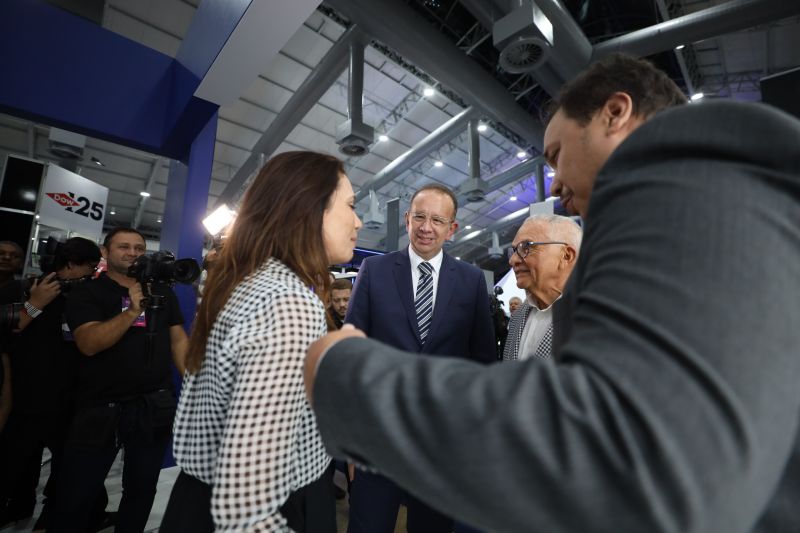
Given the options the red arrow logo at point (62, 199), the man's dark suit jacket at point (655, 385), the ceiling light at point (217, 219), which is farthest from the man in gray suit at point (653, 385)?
the red arrow logo at point (62, 199)

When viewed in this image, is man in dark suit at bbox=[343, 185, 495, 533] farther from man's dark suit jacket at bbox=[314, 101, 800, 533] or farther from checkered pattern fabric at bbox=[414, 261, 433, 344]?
man's dark suit jacket at bbox=[314, 101, 800, 533]

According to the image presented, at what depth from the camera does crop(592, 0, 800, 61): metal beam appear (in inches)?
161

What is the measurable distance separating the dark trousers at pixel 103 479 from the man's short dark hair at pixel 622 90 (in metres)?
2.30

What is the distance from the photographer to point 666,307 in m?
0.31

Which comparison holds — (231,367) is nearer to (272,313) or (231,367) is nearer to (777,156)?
(272,313)

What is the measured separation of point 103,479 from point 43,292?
1.23 meters

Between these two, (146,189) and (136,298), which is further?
(146,189)

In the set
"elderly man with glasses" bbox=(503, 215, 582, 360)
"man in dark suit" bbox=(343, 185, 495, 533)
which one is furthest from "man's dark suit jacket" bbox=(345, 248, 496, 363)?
"elderly man with glasses" bbox=(503, 215, 582, 360)

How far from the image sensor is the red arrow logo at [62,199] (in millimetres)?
4802

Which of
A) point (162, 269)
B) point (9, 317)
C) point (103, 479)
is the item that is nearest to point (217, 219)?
point (9, 317)

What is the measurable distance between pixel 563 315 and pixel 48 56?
402 cm

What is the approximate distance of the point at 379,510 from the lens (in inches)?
60.6

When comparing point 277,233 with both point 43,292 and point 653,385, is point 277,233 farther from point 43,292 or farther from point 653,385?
point 43,292

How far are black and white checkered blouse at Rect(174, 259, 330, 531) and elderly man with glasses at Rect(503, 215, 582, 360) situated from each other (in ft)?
3.71
